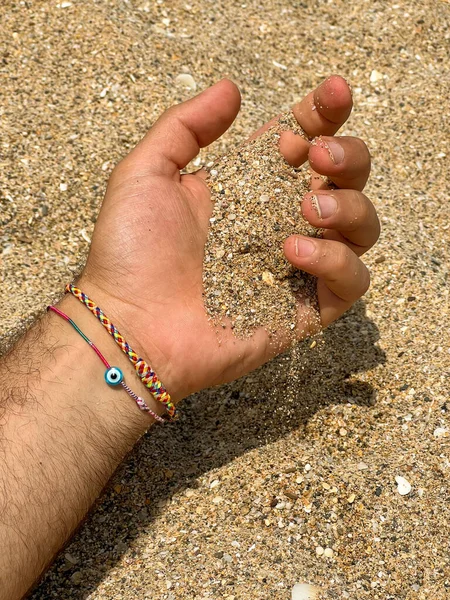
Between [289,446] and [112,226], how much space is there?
0.92 m

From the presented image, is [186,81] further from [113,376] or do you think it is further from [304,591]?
[304,591]

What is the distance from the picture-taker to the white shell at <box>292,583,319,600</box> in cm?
185

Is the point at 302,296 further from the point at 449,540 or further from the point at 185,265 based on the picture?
the point at 449,540

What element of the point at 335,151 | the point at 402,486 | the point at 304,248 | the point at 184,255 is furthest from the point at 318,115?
the point at 402,486

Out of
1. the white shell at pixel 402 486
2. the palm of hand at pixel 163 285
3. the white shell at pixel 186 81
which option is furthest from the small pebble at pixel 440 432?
the white shell at pixel 186 81

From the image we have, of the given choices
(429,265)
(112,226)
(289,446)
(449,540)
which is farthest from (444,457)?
(112,226)

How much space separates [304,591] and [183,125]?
1486 millimetres

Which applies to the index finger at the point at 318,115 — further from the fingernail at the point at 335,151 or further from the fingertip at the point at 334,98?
the fingernail at the point at 335,151

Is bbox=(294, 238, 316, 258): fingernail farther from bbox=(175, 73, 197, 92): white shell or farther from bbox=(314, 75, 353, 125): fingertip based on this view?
bbox=(175, 73, 197, 92): white shell

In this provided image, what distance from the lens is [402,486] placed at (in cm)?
207

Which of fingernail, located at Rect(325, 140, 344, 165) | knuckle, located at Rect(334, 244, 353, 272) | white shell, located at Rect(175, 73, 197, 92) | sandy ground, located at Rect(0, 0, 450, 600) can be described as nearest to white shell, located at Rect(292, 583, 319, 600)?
sandy ground, located at Rect(0, 0, 450, 600)

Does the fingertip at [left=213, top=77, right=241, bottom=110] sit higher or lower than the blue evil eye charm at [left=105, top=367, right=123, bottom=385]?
higher

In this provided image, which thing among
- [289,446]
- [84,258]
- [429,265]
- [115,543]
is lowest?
[429,265]

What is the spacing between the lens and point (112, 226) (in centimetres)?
211
